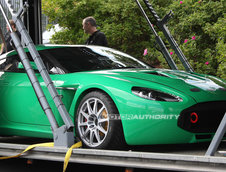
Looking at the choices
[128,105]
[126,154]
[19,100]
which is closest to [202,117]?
[128,105]

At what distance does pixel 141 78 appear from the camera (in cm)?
486

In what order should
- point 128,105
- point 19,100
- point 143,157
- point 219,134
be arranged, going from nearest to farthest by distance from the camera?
point 219,134 < point 143,157 < point 128,105 < point 19,100

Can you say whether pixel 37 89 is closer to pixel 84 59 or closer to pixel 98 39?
pixel 84 59

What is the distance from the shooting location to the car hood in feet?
15.6

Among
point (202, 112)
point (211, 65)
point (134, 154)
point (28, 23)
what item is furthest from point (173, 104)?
point (211, 65)

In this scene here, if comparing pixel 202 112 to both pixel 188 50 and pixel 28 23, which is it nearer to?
pixel 28 23

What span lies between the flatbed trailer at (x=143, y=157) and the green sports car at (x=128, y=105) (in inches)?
12.2

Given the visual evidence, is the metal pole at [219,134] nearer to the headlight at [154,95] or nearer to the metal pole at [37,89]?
the headlight at [154,95]

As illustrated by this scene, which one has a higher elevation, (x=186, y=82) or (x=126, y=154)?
(x=186, y=82)

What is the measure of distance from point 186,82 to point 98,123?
110 cm

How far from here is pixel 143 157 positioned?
3.85 m

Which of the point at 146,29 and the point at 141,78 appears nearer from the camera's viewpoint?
the point at 141,78

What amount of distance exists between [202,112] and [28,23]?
18.4ft

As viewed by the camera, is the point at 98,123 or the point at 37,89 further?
the point at 37,89
